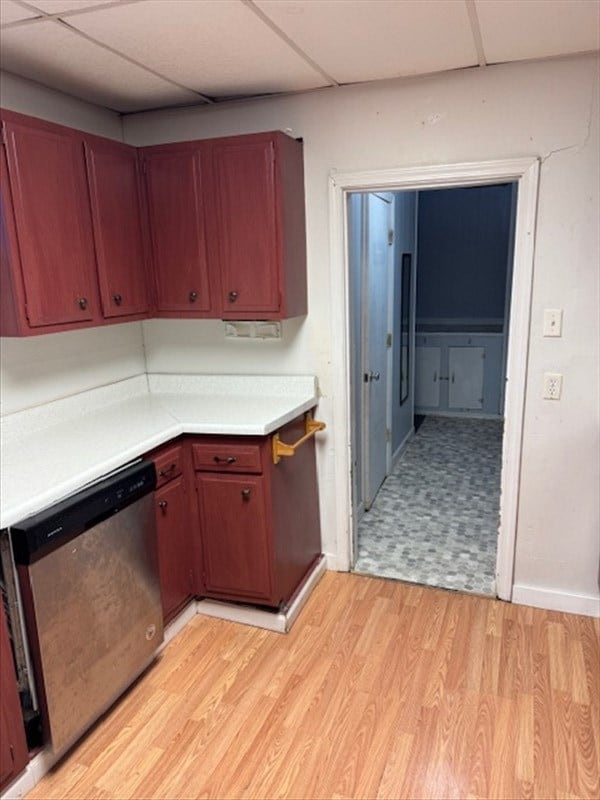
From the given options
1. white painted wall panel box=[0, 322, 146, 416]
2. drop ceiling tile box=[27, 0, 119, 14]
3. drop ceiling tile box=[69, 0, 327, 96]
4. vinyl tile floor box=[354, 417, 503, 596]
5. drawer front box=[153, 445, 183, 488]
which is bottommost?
vinyl tile floor box=[354, 417, 503, 596]

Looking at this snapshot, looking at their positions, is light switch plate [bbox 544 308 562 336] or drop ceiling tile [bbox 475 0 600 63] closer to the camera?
drop ceiling tile [bbox 475 0 600 63]

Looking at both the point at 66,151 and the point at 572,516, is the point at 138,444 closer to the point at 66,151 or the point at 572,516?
the point at 66,151

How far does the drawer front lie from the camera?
7.32 feet

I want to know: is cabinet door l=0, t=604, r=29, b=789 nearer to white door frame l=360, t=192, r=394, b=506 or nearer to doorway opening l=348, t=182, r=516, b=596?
doorway opening l=348, t=182, r=516, b=596

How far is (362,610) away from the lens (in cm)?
263

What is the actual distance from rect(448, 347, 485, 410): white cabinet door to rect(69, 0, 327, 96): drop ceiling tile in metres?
3.76

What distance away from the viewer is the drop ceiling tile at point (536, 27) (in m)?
1.68

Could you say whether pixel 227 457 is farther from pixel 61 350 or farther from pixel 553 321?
pixel 553 321

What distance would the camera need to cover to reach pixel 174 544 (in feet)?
7.80

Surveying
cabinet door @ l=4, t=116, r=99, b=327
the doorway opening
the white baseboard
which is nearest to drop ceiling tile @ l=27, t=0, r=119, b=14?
cabinet door @ l=4, t=116, r=99, b=327

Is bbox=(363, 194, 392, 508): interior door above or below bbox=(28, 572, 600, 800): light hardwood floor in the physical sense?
above

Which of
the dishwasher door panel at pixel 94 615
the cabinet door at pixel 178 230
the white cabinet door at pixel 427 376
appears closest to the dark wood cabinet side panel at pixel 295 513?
the dishwasher door panel at pixel 94 615

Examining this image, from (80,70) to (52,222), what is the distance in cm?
61

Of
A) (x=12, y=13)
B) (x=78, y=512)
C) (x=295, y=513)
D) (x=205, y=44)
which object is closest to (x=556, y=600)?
(x=295, y=513)
